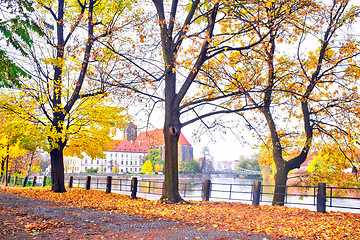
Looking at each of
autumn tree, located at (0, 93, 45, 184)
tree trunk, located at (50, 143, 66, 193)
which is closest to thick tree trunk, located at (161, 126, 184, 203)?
autumn tree, located at (0, 93, 45, 184)

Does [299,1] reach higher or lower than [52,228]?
higher

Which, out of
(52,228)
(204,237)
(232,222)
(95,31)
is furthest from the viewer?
(95,31)

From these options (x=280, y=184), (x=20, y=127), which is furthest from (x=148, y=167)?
(x=280, y=184)

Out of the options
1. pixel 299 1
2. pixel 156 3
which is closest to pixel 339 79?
pixel 299 1

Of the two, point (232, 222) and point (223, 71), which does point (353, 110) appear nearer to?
point (223, 71)

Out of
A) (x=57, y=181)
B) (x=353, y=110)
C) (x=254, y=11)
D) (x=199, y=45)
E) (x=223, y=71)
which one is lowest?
(x=57, y=181)

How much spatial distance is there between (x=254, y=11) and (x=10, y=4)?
792 centimetres

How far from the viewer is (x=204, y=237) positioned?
18.6ft

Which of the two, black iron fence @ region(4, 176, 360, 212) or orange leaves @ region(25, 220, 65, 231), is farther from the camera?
black iron fence @ region(4, 176, 360, 212)

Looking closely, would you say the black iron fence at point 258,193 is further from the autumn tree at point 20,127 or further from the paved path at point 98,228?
the autumn tree at point 20,127

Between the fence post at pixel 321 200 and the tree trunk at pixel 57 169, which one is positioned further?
the tree trunk at pixel 57 169

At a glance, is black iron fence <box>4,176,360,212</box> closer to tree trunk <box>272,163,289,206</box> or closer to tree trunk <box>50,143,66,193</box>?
tree trunk <box>272,163,289,206</box>

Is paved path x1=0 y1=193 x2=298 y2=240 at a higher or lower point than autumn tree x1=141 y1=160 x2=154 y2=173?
higher

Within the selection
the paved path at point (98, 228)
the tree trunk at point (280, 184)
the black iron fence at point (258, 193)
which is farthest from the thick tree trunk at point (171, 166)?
the tree trunk at point (280, 184)
